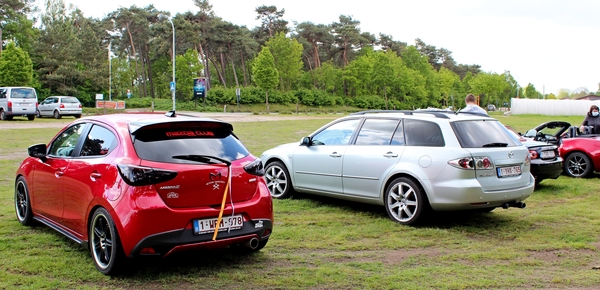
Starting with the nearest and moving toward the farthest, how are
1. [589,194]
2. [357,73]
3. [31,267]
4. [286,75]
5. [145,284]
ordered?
[145,284], [31,267], [589,194], [286,75], [357,73]

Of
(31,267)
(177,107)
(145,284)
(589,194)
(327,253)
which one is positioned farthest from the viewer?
(177,107)

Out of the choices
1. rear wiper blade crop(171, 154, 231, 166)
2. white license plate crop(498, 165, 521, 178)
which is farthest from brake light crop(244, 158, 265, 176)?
white license plate crop(498, 165, 521, 178)

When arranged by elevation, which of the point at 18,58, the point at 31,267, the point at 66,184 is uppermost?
the point at 18,58

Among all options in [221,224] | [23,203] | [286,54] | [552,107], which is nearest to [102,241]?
[221,224]

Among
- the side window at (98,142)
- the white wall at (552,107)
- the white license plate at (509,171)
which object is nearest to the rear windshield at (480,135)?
the white license plate at (509,171)

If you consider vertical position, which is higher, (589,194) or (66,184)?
(66,184)

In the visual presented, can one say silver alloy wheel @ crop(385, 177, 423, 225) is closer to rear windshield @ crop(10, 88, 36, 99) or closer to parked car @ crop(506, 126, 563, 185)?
parked car @ crop(506, 126, 563, 185)

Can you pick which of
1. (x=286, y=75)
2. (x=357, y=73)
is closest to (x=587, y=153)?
(x=286, y=75)

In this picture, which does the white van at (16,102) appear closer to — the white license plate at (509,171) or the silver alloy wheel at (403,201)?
the silver alloy wheel at (403,201)

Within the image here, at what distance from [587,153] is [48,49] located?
197 feet

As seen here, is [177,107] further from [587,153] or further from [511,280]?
[511,280]

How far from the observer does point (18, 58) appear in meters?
50.3

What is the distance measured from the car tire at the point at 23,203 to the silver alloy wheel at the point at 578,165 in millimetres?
11145

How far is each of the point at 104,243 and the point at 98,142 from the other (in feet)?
3.40
